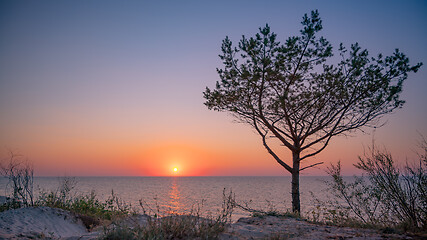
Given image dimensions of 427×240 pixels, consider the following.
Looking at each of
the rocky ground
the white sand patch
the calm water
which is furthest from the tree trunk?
the white sand patch

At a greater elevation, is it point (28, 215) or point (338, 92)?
point (338, 92)

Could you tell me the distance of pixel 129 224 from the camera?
760cm

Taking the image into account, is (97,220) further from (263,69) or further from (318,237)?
(263,69)

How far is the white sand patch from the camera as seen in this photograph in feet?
21.4

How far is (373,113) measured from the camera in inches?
401

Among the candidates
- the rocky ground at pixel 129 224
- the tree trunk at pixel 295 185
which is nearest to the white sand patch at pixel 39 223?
the rocky ground at pixel 129 224

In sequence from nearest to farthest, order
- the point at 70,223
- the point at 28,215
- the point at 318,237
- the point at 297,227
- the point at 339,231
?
the point at 318,237 < the point at 339,231 < the point at 297,227 < the point at 28,215 < the point at 70,223

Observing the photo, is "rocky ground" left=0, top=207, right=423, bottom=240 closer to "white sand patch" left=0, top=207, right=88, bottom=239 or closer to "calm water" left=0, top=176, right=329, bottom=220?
"white sand patch" left=0, top=207, right=88, bottom=239

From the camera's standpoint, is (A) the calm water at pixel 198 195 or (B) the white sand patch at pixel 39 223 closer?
(B) the white sand patch at pixel 39 223

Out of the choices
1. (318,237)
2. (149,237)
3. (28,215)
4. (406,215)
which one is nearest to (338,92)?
(406,215)

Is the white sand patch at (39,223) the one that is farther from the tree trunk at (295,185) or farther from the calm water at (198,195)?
the tree trunk at (295,185)

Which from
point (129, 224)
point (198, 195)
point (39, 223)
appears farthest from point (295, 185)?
point (198, 195)

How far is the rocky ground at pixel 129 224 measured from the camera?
5.67 meters

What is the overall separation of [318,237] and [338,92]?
6.45 metres
